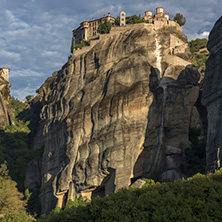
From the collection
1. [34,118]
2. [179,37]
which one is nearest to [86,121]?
[179,37]

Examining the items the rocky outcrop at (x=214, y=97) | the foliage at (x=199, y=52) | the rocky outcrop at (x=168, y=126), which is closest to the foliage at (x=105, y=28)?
the foliage at (x=199, y=52)

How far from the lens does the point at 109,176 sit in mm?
60625

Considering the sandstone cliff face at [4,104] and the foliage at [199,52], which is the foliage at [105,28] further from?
the sandstone cliff face at [4,104]

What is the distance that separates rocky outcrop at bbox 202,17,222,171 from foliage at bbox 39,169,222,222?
7.94m

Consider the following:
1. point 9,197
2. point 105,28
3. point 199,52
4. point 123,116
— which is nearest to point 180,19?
point 199,52

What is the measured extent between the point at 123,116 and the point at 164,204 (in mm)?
24577

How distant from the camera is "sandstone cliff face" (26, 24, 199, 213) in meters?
59.6

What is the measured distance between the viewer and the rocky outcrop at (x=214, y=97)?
1924 inches

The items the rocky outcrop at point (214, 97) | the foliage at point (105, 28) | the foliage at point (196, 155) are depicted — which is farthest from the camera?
the foliage at point (105, 28)

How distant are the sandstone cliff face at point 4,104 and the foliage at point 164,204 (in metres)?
54.7

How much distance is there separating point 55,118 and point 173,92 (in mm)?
19611

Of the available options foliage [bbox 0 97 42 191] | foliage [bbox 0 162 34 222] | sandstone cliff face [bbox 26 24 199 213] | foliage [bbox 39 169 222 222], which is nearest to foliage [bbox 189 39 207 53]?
sandstone cliff face [bbox 26 24 199 213]

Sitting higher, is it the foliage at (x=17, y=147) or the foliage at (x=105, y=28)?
the foliage at (x=105, y=28)

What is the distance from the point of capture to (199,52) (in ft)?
291
